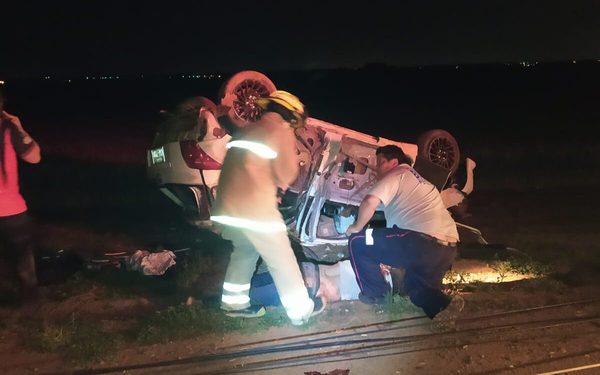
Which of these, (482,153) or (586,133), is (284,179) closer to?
(482,153)

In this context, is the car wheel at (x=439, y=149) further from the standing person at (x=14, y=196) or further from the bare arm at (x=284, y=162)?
the standing person at (x=14, y=196)

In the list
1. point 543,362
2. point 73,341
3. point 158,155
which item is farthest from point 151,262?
point 543,362

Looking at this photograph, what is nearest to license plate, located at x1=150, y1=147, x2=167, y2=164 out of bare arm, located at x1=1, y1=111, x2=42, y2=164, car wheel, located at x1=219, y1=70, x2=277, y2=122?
car wheel, located at x1=219, y1=70, x2=277, y2=122

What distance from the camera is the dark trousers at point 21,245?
465 centimetres

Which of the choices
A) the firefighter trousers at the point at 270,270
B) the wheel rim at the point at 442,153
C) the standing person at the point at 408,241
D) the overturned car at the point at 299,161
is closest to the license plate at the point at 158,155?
the overturned car at the point at 299,161

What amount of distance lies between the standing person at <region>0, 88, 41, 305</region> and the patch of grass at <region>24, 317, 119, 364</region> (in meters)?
0.60

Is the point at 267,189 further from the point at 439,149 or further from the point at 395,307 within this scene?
the point at 439,149

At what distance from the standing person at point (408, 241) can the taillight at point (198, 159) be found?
4.85 ft

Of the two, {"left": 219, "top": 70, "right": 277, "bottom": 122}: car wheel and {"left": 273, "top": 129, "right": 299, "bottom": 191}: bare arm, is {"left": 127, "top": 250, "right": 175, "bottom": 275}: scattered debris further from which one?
{"left": 273, "top": 129, "right": 299, "bottom": 191}: bare arm

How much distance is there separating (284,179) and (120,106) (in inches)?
1131

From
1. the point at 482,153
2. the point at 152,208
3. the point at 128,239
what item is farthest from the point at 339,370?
the point at 482,153

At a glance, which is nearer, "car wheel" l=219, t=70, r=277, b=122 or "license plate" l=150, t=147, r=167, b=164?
"car wheel" l=219, t=70, r=277, b=122

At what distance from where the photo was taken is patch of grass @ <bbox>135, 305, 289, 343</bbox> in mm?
4387

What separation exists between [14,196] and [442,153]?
14.0 feet
